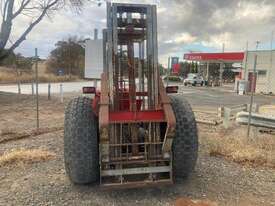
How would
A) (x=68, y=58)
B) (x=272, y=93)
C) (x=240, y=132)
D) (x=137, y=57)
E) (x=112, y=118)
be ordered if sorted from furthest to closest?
(x=68, y=58), (x=272, y=93), (x=240, y=132), (x=137, y=57), (x=112, y=118)

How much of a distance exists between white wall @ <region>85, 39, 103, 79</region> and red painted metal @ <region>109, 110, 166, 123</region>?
365 cm

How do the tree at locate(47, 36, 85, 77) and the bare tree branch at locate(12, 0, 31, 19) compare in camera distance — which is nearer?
the bare tree branch at locate(12, 0, 31, 19)

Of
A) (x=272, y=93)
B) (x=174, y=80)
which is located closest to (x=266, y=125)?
(x=272, y=93)

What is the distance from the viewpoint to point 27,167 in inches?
244

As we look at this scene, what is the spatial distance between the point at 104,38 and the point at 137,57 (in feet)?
1.84

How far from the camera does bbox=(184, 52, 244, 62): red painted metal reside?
144ft

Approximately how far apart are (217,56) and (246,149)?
39.8m

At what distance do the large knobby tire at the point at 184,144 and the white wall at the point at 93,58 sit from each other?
3.58m

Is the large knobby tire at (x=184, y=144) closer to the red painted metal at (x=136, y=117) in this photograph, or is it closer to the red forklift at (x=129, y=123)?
the red forklift at (x=129, y=123)

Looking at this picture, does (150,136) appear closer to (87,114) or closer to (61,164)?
(87,114)

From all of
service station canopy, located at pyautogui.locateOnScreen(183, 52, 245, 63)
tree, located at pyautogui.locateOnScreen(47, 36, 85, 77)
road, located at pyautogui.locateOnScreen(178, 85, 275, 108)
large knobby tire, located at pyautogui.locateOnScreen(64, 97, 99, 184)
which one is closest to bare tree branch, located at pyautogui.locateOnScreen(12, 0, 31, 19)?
road, located at pyautogui.locateOnScreen(178, 85, 275, 108)

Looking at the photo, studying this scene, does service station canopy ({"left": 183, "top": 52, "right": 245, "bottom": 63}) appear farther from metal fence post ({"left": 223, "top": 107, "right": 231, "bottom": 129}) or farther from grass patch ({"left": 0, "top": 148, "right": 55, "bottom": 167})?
grass patch ({"left": 0, "top": 148, "right": 55, "bottom": 167})

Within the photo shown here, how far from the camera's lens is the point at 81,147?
486 cm

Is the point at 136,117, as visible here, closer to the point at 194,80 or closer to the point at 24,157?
the point at 24,157
